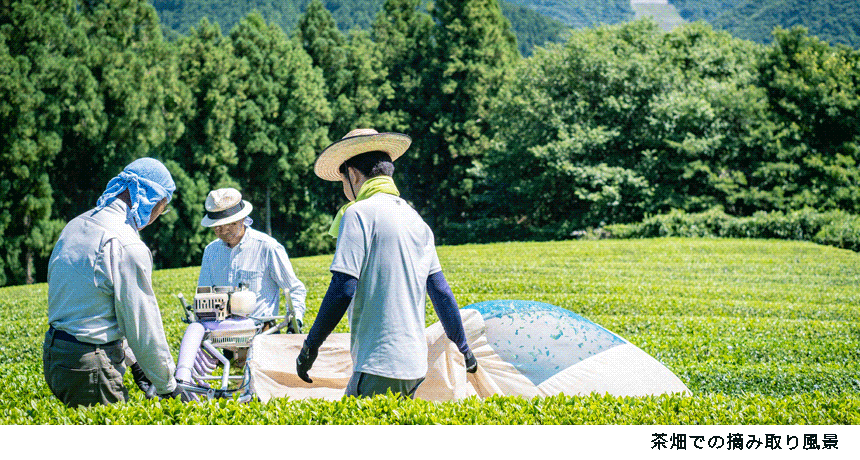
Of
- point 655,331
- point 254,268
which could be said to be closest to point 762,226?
point 655,331

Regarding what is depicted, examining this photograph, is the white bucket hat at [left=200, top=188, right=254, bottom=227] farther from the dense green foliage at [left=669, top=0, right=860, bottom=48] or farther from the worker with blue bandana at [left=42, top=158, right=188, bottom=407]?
the dense green foliage at [left=669, top=0, right=860, bottom=48]

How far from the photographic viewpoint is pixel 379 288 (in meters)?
3.47

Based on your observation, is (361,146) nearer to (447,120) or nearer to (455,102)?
(447,120)

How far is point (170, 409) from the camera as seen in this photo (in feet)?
12.2

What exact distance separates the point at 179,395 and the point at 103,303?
79 centimetres

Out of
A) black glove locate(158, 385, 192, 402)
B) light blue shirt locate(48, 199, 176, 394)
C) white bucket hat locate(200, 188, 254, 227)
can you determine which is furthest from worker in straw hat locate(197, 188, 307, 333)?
light blue shirt locate(48, 199, 176, 394)

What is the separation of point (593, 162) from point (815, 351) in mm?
21919

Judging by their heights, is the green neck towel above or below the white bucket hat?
above

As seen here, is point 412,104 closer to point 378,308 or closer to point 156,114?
point 156,114

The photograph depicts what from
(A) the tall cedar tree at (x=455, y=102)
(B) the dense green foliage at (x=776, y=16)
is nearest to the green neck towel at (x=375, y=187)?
(B) the dense green foliage at (x=776, y=16)

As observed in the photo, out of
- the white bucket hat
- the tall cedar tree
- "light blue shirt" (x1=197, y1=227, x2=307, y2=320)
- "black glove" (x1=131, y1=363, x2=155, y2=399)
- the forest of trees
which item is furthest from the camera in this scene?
the tall cedar tree

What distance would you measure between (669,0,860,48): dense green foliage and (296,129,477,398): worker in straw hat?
30310 mm

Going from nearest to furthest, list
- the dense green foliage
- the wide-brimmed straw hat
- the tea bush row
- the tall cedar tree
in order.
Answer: the wide-brimmed straw hat < the tea bush row < the dense green foliage < the tall cedar tree

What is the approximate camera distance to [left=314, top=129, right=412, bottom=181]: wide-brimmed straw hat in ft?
12.2
